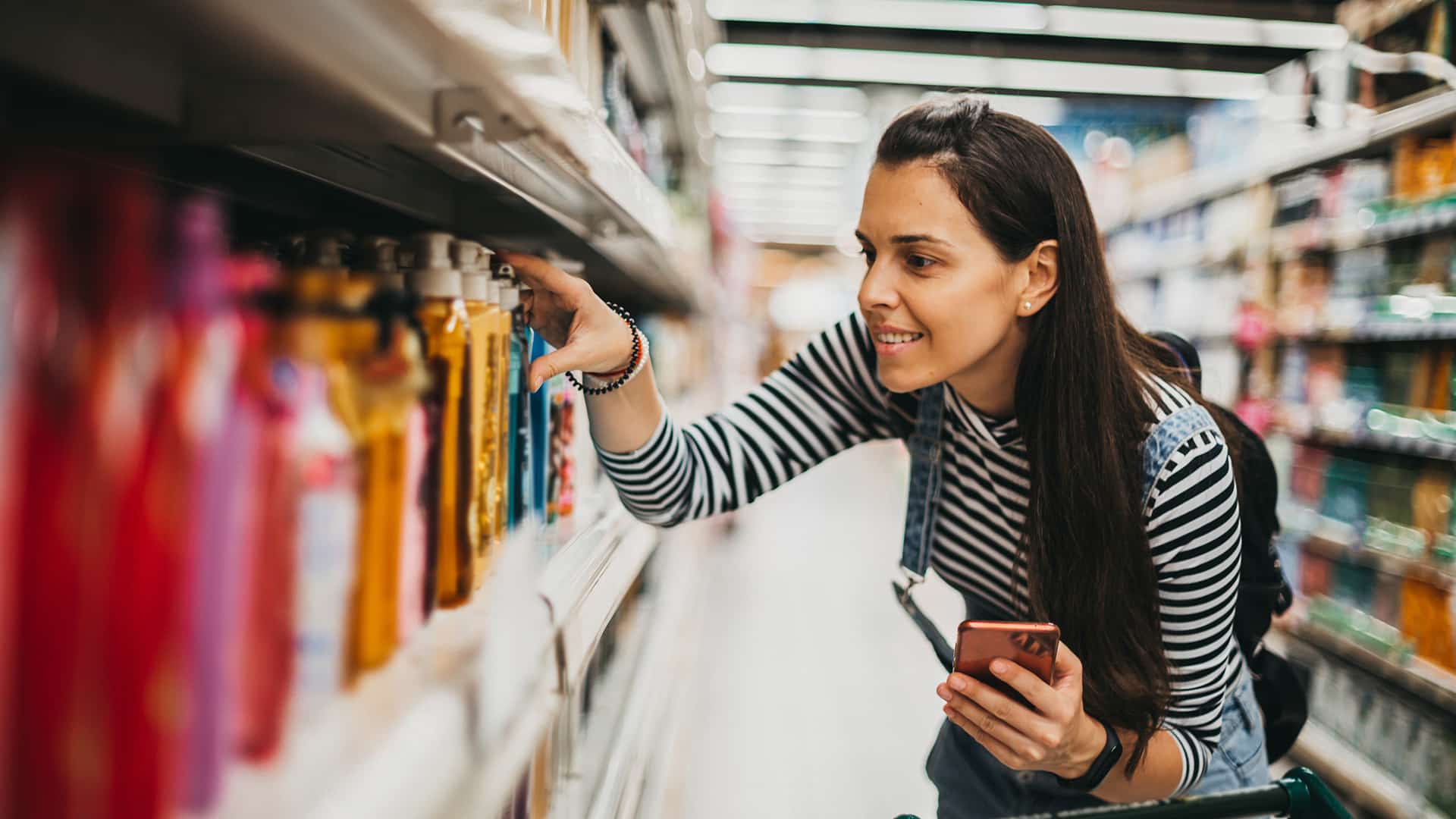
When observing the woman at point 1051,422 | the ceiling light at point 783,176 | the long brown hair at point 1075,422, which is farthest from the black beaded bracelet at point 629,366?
the ceiling light at point 783,176

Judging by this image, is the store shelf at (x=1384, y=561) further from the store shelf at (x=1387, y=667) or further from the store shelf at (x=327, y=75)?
the store shelf at (x=327, y=75)

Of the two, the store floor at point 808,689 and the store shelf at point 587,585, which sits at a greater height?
the store shelf at point 587,585

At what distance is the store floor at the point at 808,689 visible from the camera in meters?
2.74

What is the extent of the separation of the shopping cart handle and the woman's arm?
569 mm

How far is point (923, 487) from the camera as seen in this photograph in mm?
→ 1406

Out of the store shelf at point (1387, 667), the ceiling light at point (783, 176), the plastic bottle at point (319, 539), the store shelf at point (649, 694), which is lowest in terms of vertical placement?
the store shelf at point (1387, 667)

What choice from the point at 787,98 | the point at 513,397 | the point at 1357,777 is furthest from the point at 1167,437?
the point at 787,98

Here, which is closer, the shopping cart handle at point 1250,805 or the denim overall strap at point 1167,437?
the shopping cart handle at point 1250,805

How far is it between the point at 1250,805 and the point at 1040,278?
2.20 feet

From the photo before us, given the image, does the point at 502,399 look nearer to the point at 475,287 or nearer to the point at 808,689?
the point at 475,287

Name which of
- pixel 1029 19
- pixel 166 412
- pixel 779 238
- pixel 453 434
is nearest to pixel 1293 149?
pixel 1029 19

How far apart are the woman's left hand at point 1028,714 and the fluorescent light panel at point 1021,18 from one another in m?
4.64

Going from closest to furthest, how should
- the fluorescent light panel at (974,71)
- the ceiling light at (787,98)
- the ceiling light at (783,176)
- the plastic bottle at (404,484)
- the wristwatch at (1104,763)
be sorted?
the plastic bottle at (404,484), the wristwatch at (1104,763), the fluorescent light panel at (974,71), the ceiling light at (787,98), the ceiling light at (783,176)

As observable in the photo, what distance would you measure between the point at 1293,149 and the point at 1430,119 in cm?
74
